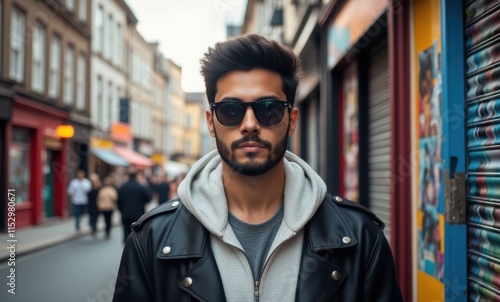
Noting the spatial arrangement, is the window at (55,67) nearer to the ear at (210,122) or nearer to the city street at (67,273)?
the city street at (67,273)

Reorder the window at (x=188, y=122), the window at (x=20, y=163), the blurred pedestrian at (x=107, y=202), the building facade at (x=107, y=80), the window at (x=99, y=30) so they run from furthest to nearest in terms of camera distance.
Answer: the window at (x=188, y=122) < the window at (x=99, y=30) < the building facade at (x=107, y=80) < the window at (x=20, y=163) < the blurred pedestrian at (x=107, y=202)

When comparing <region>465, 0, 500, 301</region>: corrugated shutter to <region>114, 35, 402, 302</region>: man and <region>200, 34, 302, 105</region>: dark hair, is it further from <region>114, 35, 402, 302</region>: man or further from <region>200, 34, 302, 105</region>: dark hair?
<region>200, 34, 302, 105</region>: dark hair

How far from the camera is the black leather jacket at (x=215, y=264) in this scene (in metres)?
2.07

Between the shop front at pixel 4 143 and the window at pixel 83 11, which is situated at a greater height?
the window at pixel 83 11

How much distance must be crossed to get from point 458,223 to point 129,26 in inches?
1346

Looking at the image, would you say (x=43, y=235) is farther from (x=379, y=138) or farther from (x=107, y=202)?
(x=379, y=138)

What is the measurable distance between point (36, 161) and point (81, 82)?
704 centimetres

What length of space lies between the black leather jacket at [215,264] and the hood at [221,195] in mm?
56

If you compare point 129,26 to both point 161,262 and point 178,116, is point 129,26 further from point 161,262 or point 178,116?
point 161,262

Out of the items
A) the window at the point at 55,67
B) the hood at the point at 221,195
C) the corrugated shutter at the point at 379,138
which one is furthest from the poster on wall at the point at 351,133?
the window at the point at 55,67

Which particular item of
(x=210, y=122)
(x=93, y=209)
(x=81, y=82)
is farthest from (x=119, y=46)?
(x=210, y=122)

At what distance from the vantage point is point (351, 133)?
832 cm

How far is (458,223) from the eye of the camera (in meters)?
3.28

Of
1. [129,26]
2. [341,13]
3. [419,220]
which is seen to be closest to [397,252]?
[419,220]
